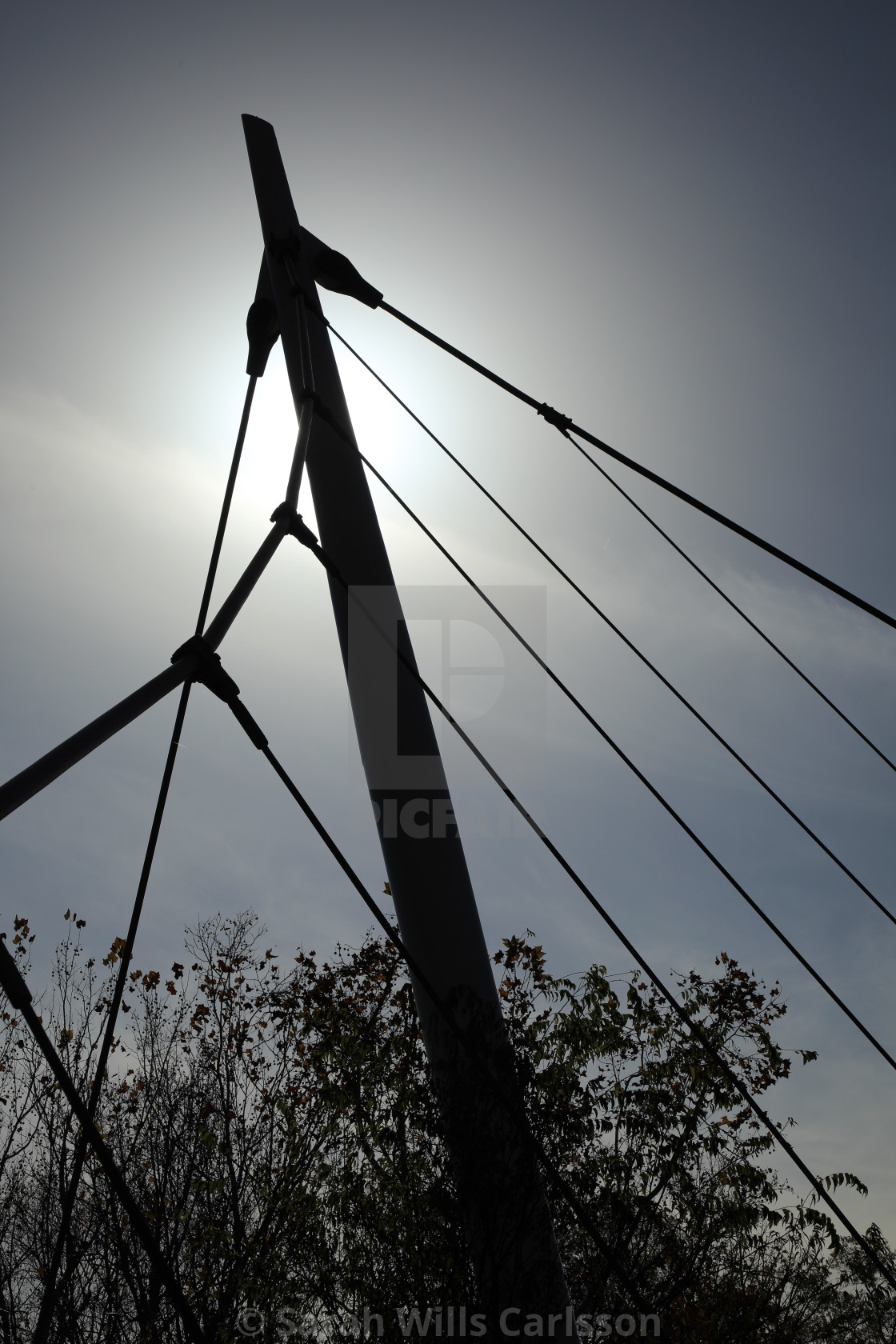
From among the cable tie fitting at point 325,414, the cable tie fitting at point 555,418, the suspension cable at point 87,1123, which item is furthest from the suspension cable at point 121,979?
the cable tie fitting at point 555,418

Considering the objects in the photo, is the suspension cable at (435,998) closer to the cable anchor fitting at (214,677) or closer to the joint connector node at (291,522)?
the cable anchor fitting at (214,677)

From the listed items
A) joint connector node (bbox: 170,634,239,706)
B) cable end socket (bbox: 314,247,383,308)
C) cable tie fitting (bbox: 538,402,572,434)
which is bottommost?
joint connector node (bbox: 170,634,239,706)

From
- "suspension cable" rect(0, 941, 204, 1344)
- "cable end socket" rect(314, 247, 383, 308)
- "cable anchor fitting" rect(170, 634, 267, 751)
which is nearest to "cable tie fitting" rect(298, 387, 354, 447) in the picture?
"cable end socket" rect(314, 247, 383, 308)

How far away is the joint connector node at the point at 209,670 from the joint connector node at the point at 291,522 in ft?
3.55

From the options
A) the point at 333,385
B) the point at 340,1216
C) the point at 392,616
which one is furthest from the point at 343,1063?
the point at 333,385

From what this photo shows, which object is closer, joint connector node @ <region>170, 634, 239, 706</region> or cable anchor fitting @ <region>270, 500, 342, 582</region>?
joint connector node @ <region>170, 634, 239, 706</region>

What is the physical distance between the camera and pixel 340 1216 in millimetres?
7727

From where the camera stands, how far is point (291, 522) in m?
4.28

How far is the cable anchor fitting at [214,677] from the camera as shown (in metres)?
3.21

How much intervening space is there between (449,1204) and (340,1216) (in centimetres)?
380

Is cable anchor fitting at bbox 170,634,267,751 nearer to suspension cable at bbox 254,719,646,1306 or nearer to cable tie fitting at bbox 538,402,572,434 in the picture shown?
suspension cable at bbox 254,719,646,1306

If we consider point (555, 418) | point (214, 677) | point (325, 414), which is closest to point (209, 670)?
point (214, 677)

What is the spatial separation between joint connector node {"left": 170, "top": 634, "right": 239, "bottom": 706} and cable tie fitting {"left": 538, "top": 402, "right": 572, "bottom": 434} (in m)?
3.84

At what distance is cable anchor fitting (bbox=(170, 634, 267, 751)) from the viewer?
126 inches
